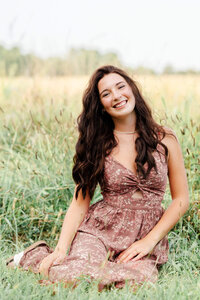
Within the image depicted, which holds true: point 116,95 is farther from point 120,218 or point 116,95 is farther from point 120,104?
point 120,218

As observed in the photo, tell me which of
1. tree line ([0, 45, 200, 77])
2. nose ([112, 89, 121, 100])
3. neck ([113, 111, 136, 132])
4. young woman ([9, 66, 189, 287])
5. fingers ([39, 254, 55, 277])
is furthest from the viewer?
tree line ([0, 45, 200, 77])

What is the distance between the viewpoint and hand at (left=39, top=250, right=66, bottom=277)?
2477 mm

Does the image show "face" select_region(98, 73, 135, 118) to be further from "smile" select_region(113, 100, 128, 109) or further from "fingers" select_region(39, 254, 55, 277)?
"fingers" select_region(39, 254, 55, 277)

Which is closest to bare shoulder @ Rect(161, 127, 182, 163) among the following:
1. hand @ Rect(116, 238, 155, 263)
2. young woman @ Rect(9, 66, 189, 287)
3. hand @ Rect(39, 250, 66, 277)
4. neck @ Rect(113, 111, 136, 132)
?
young woman @ Rect(9, 66, 189, 287)

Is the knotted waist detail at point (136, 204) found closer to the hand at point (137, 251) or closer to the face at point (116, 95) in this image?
the hand at point (137, 251)

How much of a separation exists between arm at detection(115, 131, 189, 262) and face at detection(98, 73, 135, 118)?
1.02ft

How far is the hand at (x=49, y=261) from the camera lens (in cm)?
248

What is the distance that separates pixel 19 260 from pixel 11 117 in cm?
234

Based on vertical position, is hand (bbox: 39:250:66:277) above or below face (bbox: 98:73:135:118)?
below

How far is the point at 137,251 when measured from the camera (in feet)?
8.21

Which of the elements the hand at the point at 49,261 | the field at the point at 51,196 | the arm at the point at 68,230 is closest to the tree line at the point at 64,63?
the field at the point at 51,196

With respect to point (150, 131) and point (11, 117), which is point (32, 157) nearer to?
point (11, 117)

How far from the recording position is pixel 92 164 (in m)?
2.78

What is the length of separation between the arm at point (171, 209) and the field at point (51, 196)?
20cm
